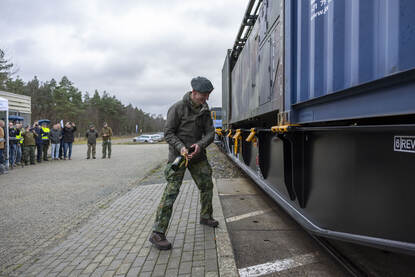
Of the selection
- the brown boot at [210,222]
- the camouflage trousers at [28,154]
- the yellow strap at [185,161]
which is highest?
the yellow strap at [185,161]

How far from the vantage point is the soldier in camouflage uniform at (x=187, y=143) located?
3.20 meters

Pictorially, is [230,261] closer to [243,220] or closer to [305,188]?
[305,188]

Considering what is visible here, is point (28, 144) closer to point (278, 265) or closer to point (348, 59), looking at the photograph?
point (278, 265)

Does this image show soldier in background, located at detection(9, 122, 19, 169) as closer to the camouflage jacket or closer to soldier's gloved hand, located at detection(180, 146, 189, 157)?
the camouflage jacket

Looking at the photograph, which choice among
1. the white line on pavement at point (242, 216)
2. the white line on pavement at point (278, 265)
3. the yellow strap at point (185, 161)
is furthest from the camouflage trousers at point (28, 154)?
the white line on pavement at point (278, 265)

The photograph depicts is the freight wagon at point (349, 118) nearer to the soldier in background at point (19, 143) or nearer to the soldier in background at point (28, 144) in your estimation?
the soldier in background at point (19, 143)

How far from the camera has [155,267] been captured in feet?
9.11

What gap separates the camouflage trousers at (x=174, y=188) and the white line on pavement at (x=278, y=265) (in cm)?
98

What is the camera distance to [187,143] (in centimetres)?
341

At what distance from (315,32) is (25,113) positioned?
2136cm

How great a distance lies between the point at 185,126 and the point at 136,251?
150 centimetres

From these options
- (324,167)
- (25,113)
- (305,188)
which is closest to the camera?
(324,167)

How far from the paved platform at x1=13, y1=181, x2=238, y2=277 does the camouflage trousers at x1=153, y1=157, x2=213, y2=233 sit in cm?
32

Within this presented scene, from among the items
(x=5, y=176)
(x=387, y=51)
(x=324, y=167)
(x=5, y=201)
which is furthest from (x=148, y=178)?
(x=387, y=51)
